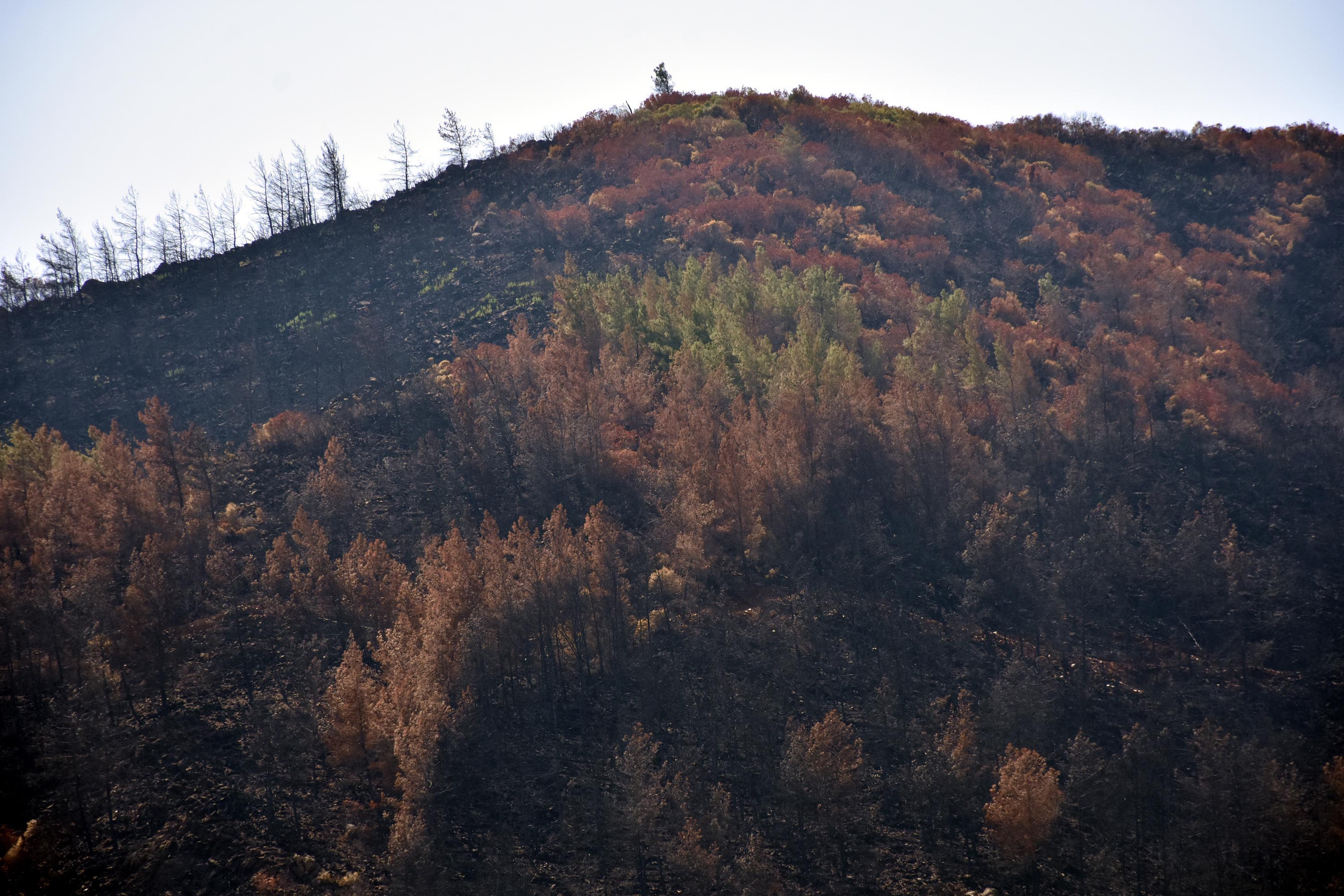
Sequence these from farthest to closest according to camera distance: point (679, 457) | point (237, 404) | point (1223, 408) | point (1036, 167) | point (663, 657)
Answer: point (1036, 167) → point (237, 404) → point (1223, 408) → point (679, 457) → point (663, 657)

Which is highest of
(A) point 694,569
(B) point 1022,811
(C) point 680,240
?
(C) point 680,240

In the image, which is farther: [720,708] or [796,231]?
[796,231]

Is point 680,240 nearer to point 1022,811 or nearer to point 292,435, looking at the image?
point 292,435

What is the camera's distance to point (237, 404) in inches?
2226

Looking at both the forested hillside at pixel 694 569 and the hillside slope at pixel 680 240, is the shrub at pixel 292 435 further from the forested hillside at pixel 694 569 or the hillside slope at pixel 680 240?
the hillside slope at pixel 680 240

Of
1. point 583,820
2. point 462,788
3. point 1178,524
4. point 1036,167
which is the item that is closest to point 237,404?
point 462,788

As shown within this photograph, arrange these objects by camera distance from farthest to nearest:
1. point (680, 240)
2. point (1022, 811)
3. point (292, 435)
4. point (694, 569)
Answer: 1. point (680, 240)
2. point (292, 435)
3. point (694, 569)
4. point (1022, 811)

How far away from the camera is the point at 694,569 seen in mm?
35750

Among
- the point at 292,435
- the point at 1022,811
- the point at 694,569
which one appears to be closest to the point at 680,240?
the point at 292,435

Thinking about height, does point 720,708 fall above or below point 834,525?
below

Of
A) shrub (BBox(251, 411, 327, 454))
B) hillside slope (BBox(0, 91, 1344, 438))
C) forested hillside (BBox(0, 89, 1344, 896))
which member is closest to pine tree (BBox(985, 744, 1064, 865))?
forested hillside (BBox(0, 89, 1344, 896))

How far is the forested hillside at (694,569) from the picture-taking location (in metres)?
26.0

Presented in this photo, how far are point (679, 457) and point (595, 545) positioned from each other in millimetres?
8082

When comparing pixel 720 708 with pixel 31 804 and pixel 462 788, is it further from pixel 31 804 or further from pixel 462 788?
pixel 31 804
